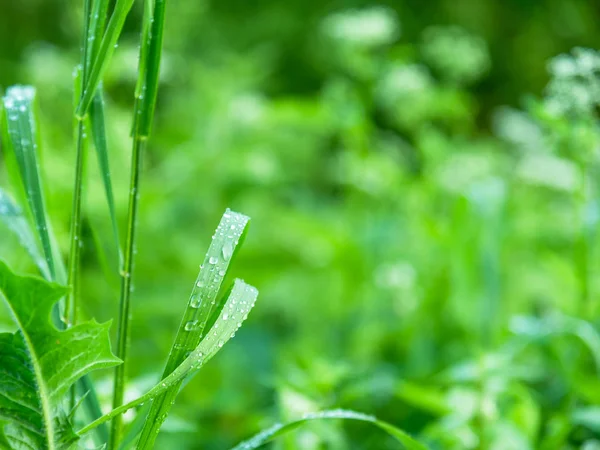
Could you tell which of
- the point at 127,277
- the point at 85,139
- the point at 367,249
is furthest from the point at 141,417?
the point at 367,249

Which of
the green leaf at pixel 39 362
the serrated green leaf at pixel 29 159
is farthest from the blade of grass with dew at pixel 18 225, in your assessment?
the green leaf at pixel 39 362

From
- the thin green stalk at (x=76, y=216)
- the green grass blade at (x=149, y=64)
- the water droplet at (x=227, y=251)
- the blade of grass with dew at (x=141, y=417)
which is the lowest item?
the blade of grass with dew at (x=141, y=417)

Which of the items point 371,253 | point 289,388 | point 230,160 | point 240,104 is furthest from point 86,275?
point 289,388

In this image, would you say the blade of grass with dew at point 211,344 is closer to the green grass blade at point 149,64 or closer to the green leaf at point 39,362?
the green leaf at point 39,362

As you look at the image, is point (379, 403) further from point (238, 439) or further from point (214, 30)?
point (214, 30)

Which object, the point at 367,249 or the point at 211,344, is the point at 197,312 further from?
the point at 367,249

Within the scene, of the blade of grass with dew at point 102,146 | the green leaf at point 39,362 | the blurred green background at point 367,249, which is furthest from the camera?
the blurred green background at point 367,249

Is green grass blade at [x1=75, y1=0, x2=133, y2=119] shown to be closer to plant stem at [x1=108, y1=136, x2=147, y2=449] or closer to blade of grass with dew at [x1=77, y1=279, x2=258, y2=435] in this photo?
plant stem at [x1=108, y1=136, x2=147, y2=449]
